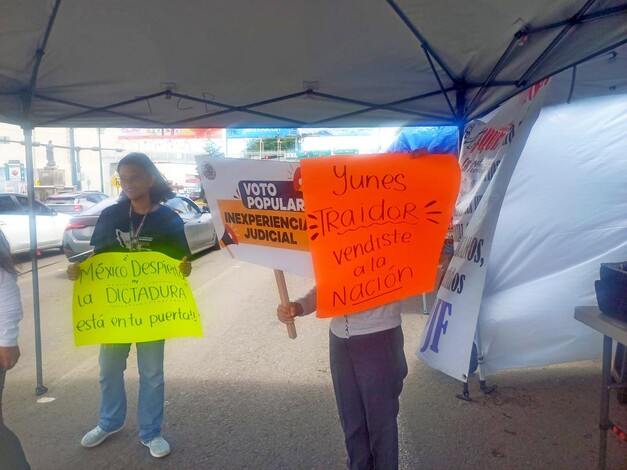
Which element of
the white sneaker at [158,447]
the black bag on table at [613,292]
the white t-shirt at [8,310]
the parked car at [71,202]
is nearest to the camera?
the white t-shirt at [8,310]

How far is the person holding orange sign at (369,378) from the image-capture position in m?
2.31

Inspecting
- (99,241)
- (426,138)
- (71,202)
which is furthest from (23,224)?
(99,241)

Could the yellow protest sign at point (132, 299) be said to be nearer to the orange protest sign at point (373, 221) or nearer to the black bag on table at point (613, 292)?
the orange protest sign at point (373, 221)

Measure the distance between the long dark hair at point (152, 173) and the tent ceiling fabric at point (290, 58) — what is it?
0.75m

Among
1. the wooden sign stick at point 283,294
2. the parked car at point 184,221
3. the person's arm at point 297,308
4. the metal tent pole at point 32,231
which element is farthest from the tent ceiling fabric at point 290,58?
the parked car at point 184,221

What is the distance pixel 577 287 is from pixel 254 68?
3.10 meters

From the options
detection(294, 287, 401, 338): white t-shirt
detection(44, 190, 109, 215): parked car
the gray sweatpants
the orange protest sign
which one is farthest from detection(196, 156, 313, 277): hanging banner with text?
detection(44, 190, 109, 215): parked car

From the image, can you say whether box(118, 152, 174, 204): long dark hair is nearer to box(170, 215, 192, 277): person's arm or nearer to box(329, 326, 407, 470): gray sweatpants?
box(170, 215, 192, 277): person's arm

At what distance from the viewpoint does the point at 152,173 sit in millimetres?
3037

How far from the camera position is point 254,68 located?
3.42m

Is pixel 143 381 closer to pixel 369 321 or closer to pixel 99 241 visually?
pixel 99 241

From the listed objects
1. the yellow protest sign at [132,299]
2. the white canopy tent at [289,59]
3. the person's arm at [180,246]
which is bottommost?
the yellow protest sign at [132,299]

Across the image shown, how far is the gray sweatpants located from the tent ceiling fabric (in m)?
1.69

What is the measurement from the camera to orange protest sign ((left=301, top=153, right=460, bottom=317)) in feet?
7.47
